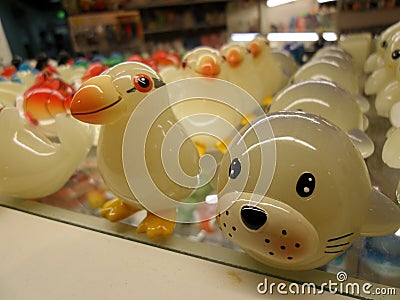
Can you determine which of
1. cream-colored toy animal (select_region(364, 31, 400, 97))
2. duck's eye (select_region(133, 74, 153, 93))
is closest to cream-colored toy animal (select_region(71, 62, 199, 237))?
duck's eye (select_region(133, 74, 153, 93))

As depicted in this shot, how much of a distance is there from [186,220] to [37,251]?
0.31 metres

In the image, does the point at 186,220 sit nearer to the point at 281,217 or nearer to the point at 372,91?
the point at 281,217

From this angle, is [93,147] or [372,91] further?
[372,91]

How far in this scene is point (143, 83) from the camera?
2.27ft

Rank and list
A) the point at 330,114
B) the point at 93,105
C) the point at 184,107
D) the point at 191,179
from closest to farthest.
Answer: the point at 93,105, the point at 191,179, the point at 330,114, the point at 184,107

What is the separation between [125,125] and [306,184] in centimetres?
36

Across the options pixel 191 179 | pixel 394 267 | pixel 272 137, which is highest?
pixel 272 137

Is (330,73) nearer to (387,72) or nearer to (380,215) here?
(387,72)

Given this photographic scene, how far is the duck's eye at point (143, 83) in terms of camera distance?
69 cm

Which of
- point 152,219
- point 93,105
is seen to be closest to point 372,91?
point 152,219

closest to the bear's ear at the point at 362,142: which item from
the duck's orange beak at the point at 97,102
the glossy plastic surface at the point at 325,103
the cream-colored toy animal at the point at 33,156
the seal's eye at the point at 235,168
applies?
the glossy plastic surface at the point at 325,103

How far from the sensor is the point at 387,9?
8.05ft

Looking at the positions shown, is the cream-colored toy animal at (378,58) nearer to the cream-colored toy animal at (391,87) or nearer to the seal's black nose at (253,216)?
the cream-colored toy animal at (391,87)

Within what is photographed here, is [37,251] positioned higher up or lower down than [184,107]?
lower down
